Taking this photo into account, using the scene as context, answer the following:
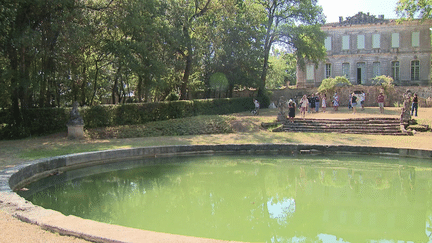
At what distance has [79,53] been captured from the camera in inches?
715

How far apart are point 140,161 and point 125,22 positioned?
7.92 meters

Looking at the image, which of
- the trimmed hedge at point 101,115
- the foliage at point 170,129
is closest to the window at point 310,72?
the trimmed hedge at point 101,115

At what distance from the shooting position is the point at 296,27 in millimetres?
30062

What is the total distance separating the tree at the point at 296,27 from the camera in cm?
2989

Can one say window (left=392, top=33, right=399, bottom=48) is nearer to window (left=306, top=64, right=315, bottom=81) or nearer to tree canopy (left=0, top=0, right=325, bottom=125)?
window (left=306, top=64, right=315, bottom=81)

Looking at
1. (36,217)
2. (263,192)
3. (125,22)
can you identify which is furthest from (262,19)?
(36,217)

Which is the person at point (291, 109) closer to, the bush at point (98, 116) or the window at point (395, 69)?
the bush at point (98, 116)

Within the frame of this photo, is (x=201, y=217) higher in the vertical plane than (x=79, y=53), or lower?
lower

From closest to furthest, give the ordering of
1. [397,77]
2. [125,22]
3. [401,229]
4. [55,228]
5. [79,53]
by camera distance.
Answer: [55,228] < [401,229] < [125,22] < [79,53] < [397,77]

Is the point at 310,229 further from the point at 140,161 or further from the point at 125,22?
the point at 125,22

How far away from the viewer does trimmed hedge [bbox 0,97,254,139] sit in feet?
51.5

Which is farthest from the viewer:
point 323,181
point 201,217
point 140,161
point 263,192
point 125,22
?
point 125,22

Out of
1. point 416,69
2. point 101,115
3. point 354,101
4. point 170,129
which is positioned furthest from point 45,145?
point 416,69

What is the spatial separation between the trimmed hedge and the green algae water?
6.45 metres
